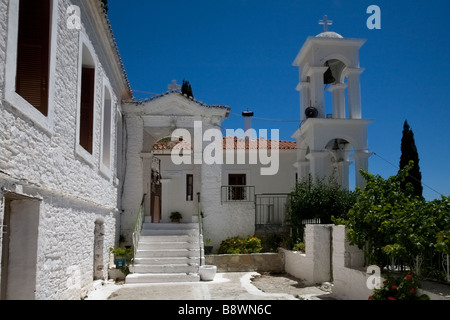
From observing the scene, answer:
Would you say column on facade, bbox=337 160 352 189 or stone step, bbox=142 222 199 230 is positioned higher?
column on facade, bbox=337 160 352 189

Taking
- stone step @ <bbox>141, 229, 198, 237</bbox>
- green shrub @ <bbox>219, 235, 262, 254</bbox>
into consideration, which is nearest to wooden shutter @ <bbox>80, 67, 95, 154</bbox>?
stone step @ <bbox>141, 229, 198, 237</bbox>

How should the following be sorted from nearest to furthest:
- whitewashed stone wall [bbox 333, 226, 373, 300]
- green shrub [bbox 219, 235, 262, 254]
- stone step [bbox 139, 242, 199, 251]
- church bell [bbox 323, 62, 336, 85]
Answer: whitewashed stone wall [bbox 333, 226, 373, 300] → stone step [bbox 139, 242, 199, 251] → green shrub [bbox 219, 235, 262, 254] → church bell [bbox 323, 62, 336, 85]

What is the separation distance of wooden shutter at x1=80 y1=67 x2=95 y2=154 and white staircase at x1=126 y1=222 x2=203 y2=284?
4.11 m

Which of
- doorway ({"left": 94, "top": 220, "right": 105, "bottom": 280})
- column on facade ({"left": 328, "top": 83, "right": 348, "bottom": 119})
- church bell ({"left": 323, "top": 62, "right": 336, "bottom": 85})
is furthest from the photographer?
church bell ({"left": 323, "top": 62, "right": 336, "bottom": 85})

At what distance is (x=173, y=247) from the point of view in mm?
14695

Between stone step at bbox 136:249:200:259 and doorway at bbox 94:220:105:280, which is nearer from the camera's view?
doorway at bbox 94:220:105:280

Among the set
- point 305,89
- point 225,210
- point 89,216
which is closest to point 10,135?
point 89,216

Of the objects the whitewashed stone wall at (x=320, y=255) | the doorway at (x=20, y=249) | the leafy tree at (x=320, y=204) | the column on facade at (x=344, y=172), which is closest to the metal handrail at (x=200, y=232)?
the leafy tree at (x=320, y=204)

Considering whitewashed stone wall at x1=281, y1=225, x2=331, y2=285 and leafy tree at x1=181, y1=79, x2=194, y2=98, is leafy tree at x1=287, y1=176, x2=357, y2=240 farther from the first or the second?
leafy tree at x1=181, y1=79, x2=194, y2=98

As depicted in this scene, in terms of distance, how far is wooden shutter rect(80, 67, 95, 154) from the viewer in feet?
36.3

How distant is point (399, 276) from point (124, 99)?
1260 cm

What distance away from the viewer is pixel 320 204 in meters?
14.7

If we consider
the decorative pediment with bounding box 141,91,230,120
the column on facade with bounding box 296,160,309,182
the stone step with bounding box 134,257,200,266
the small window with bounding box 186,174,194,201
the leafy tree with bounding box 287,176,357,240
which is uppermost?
the decorative pediment with bounding box 141,91,230,120

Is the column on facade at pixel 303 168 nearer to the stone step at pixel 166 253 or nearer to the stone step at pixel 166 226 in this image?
the stone step at pixel 166 226
